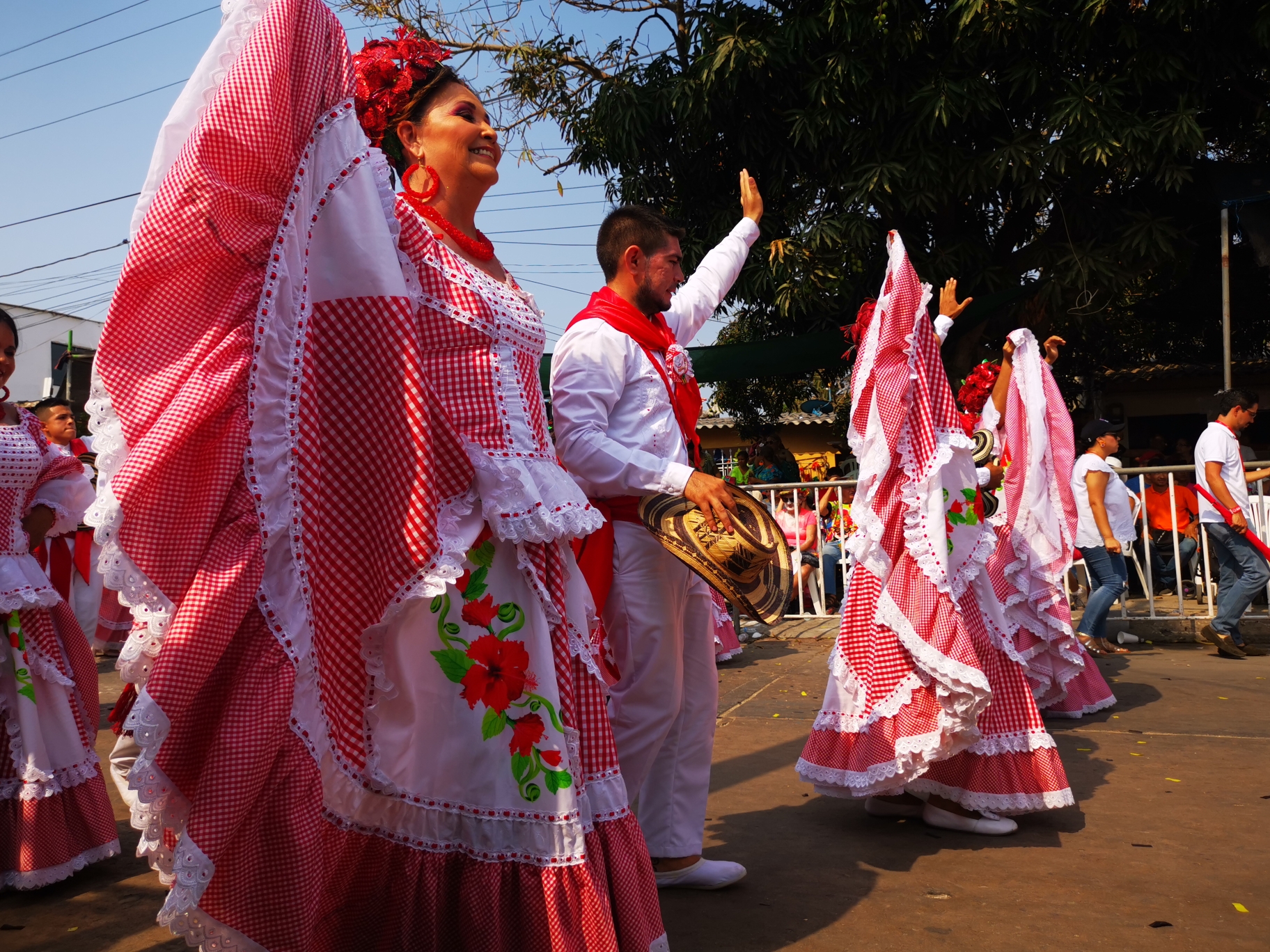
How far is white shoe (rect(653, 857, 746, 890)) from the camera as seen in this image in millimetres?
3314

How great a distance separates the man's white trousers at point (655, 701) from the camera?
3.23 m

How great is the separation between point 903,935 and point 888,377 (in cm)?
201

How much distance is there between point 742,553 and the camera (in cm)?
282

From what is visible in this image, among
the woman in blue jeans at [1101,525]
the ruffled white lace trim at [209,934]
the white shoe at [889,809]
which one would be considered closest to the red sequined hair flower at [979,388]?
the woman in blue jeans at [1101,525]

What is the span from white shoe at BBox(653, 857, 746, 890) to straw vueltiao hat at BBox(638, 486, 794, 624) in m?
0.91

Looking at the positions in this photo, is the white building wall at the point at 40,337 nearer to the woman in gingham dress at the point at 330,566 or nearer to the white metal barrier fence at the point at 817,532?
the white metal barrier fence at the point at 817,532

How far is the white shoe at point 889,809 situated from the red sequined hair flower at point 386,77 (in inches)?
118

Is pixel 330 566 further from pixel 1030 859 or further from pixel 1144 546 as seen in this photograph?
pixel 1144 546

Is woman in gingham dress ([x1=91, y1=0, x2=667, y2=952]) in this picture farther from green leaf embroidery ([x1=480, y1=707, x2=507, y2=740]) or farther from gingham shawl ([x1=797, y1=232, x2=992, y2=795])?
gingham shawl ([x1=797, y1=232, x2=992, y2=795])

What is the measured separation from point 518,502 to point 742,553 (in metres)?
0.84

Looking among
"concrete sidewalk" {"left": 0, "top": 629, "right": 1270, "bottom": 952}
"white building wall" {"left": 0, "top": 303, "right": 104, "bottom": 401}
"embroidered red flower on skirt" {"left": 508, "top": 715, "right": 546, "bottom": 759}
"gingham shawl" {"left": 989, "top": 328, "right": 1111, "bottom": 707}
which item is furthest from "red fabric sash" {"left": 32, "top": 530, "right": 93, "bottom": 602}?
"white building wall" {"left": 0, "top": 303, "right": 104, "bottom": 401}

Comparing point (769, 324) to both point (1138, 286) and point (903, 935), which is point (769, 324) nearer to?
Answer: point (1138, 286)

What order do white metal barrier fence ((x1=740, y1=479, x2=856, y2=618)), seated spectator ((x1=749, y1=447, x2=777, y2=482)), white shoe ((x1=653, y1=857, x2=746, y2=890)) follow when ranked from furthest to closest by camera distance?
seated spectator ((x1=749, y1=447, x2=777, y2=482))
white metal barrier fence ((x1=740, y1=479, x2=856, y2=618))
white shoe ((x1=653, y1=857, x2=746, y2=890))

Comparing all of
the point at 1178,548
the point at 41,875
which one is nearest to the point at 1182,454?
the point at 1178,548
